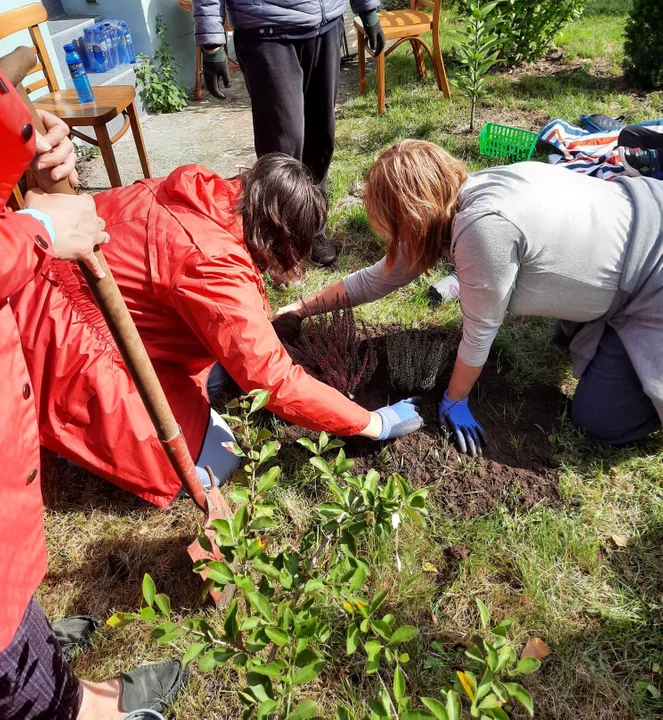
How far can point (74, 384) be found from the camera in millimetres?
1767

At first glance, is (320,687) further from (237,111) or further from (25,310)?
(237,111)

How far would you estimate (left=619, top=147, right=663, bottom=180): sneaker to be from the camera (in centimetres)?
300

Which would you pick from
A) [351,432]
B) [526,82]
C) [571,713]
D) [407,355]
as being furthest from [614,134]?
[571,713]

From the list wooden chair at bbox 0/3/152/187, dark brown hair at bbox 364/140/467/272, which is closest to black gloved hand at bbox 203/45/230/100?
wooden chair at bbox 0/3/152/187

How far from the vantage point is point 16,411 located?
1151mm

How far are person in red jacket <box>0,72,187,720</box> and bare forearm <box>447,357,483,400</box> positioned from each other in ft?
4.70

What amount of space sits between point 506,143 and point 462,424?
283 cm

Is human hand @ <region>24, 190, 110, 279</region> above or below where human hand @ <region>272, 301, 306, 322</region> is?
above

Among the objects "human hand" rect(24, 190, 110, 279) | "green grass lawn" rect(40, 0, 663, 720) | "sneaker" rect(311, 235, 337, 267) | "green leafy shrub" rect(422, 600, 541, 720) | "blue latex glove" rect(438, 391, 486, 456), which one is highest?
"human hand" rect(24, 190, 110, 279)

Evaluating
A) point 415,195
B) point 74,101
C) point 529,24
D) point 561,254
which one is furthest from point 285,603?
point 529,24

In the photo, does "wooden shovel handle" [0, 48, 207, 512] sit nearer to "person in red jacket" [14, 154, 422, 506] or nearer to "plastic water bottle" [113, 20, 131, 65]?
"person in red jacket" [14, 154, 422, 506]

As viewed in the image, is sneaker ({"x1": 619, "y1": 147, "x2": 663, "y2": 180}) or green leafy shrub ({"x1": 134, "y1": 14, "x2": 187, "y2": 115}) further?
green leafy shrub ({"x1": 134, "y1": 14, "x2": 187, "y2": 115})

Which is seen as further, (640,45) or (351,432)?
(640,45)

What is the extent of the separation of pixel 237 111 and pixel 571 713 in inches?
234
